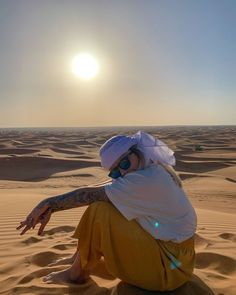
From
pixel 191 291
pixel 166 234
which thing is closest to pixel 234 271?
pixel 191 291

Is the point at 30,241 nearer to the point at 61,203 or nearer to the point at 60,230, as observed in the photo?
the point at 60,230

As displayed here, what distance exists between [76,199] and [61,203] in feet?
0.38

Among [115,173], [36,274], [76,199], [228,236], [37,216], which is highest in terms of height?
[115,173]

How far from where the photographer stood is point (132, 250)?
3229 millimetres

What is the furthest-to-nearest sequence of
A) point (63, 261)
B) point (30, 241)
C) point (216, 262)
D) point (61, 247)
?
point (30, 241) → point (61, 247) → point (216, 262) → point (63, 261)

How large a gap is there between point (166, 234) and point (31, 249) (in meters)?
2.07

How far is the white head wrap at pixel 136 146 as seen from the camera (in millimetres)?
3332

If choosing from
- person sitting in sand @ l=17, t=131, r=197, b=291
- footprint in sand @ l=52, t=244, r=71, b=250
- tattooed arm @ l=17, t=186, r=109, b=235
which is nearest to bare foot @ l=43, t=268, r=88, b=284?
person sitting in sand @ l=17, t=131, r=197, b=291

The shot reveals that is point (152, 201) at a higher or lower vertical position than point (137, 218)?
higher

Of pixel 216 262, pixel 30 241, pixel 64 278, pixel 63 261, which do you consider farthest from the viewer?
pixel 30 241

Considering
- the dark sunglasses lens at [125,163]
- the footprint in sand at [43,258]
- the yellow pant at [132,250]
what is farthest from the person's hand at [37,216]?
the footprint in sand at [43,258]

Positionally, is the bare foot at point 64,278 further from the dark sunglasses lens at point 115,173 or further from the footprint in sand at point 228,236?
the footprint in sand at point 228,236

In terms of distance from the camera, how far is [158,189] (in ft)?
10.5

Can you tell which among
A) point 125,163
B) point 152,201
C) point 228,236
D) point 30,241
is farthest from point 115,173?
point 228,236
